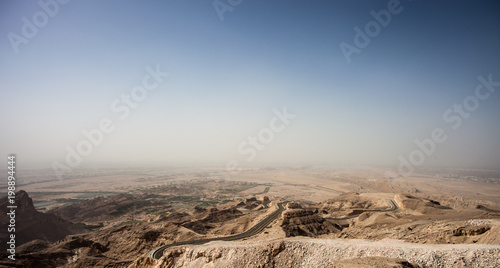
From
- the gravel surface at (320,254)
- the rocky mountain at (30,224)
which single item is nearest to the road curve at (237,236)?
the gravel surface at (320,254)

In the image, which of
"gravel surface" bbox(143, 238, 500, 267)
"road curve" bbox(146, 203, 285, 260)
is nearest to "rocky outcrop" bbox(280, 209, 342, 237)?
"road curve" bbox(146, 203, 285, 260)

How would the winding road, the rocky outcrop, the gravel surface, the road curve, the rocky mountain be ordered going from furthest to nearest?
the rocky mountain → the rocky outcrop → the winding road → the road curve → the gravel surface

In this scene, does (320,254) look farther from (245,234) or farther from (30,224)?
(30,224)

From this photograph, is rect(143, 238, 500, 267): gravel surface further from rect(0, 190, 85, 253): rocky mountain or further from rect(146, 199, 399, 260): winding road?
rect(0, 190, 85, 253): rocky mountain

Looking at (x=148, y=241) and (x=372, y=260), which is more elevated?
(x=372, y=260)

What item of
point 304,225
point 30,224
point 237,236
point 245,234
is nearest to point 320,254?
point 237,236

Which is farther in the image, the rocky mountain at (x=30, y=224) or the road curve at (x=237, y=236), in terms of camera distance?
the rocky mountain at (x=30, y=224)

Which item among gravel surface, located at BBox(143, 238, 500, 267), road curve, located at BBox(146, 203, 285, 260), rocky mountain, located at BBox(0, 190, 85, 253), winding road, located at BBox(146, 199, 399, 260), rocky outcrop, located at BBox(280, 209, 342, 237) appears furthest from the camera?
rocky mountain, located at BBox(0, 190, 85, 253)

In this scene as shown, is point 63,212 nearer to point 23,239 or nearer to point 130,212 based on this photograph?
point 130,212

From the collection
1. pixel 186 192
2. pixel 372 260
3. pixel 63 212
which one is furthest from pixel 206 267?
pixel 186 192

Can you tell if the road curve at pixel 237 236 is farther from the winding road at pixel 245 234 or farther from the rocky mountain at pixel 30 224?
the rocky mountain at pixel 30 224

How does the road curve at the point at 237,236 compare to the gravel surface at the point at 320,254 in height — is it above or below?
below
